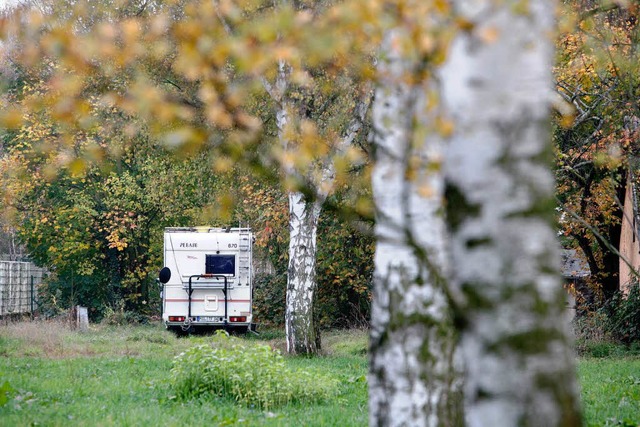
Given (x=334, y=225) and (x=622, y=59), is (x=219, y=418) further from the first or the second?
(x=334, y=225)

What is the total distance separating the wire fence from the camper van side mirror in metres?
9.12

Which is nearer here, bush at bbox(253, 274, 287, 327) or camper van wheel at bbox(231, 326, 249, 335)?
camper van wheel at bbox(231, 326, 249, 335)

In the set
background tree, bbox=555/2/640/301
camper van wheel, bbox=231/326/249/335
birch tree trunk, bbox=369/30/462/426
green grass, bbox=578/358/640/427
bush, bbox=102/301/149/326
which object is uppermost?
background tree, bbox=555/2/640/301

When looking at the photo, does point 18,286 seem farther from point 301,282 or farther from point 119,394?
point 119,394

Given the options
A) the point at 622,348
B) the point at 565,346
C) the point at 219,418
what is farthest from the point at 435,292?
the point at 622,348

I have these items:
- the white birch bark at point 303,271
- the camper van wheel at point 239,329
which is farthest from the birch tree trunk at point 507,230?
the camper van wheel at point 239,329

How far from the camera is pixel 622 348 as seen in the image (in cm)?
1847

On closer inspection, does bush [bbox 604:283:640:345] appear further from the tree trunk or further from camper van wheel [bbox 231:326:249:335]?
camper van wheel [bbox 231:326:249:335]

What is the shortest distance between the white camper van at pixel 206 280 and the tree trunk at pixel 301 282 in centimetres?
587

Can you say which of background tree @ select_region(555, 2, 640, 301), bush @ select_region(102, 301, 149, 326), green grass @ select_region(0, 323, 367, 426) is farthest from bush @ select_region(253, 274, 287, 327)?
green grass @ select_region(0, 323, 367, 426)

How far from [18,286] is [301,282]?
60.1 ft

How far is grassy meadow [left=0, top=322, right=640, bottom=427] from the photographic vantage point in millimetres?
7730

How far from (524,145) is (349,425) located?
6027mm

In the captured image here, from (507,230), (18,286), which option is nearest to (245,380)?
(507,230)
